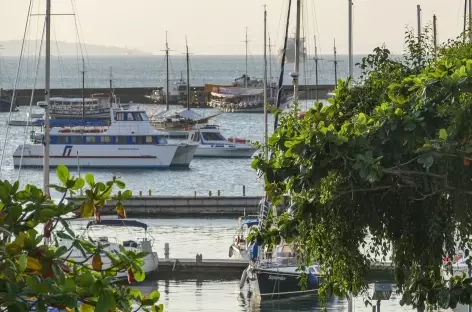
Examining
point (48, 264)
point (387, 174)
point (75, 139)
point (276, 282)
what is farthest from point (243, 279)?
point (75, 139)

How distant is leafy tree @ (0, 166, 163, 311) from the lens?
8.12 metres

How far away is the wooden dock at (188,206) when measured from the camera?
5834 cm

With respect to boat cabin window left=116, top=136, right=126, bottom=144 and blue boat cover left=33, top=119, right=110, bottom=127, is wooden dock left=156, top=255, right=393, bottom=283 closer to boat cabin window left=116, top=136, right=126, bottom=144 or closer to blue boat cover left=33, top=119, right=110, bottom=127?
boat cabin window left=116, top=136, right=126, bottom=144

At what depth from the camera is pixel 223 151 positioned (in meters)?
98.7

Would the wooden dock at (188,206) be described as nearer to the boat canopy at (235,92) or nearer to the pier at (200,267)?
the pier at (200,267)

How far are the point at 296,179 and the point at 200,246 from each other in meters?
34.9

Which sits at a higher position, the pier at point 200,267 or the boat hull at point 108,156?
the boat hull at point 108,156

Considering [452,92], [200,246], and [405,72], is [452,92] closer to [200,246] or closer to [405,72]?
[405,72]

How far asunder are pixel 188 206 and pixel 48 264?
5026 centimetres

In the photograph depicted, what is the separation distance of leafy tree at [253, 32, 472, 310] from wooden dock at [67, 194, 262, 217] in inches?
1646

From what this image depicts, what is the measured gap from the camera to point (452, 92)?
13977 mm

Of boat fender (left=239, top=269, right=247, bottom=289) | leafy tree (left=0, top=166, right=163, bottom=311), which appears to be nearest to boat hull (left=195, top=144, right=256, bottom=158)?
boat fender (left=239, top=269, right=247, bottom=289)

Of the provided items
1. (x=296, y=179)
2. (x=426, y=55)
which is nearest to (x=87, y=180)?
(x=296, y=179)

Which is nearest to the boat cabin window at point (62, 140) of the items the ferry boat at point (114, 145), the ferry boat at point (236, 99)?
the ferry boat at point (114, 145)
